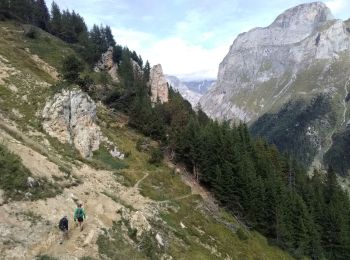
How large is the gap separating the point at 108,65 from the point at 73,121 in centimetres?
8365

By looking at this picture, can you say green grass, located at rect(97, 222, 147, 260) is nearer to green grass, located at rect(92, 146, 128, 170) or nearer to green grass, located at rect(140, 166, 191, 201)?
green grass, located at rect(140, 166, 191, 201)

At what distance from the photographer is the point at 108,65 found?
14675 centimetres

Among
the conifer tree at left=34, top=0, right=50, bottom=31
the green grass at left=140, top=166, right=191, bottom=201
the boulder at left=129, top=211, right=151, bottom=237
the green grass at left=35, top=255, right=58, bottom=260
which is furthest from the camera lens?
the conifer tree at left=34, top=0, right=50, bottom=31

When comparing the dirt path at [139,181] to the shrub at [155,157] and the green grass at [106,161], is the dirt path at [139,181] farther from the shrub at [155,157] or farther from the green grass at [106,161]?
the shrub at [155,157]

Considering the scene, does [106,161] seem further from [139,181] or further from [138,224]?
[138,224]

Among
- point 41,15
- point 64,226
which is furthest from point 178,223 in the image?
point 41,15

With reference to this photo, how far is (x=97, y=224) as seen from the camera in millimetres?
35312

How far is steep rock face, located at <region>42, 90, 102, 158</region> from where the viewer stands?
2464 inches

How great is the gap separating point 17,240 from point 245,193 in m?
62.7

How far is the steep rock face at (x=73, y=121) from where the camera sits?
62.6 m

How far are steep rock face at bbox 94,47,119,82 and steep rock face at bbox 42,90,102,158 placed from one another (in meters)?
71.6

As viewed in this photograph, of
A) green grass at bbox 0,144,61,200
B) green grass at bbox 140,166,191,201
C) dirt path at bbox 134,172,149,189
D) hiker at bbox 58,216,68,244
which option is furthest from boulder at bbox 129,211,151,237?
dirt path at bbox 134,172,149,189

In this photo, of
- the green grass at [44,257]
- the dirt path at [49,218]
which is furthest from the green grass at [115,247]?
the green grass at [44,257]

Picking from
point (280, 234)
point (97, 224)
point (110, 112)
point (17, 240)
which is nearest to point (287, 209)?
point (280, 234)
